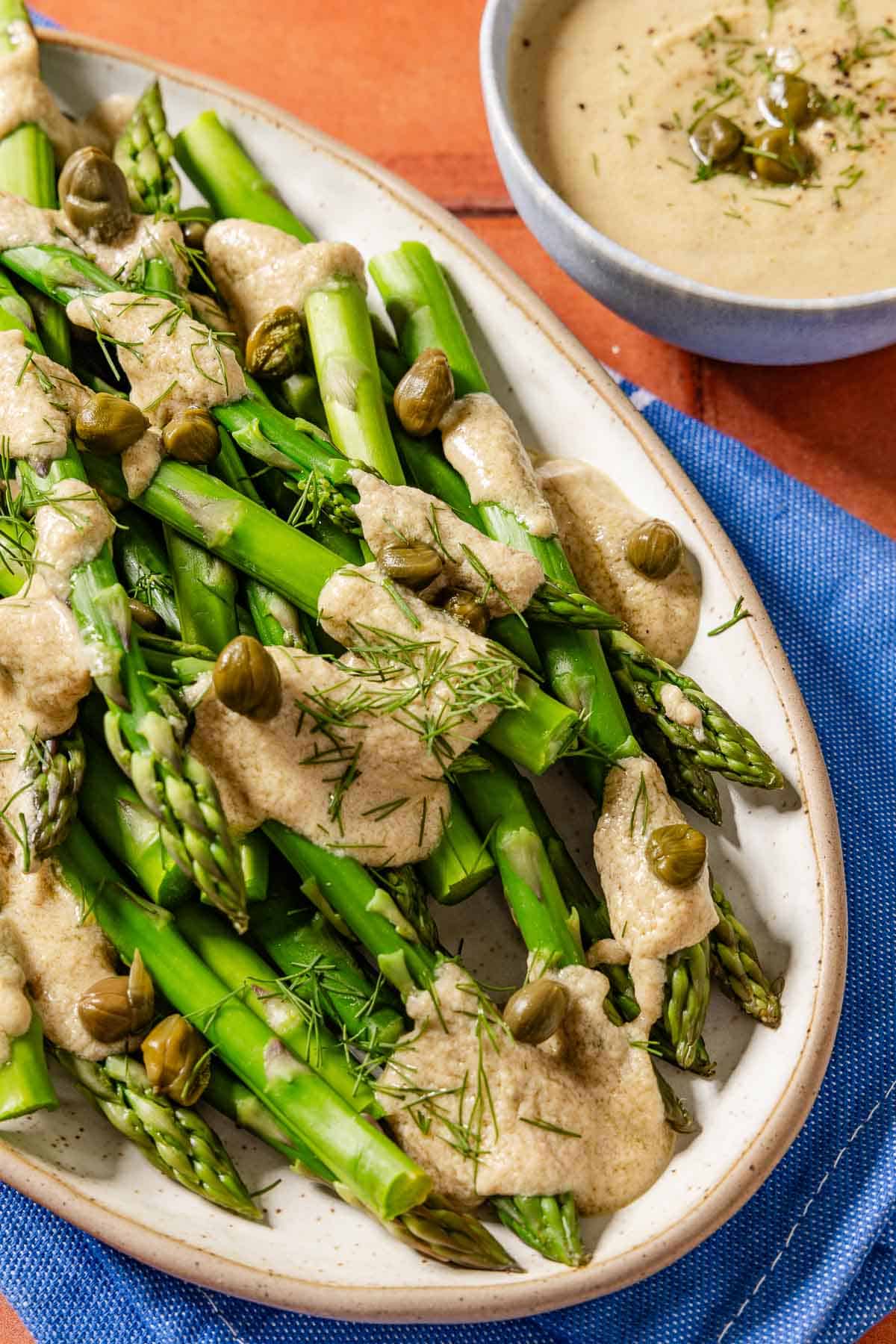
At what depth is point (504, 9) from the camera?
3.41 m

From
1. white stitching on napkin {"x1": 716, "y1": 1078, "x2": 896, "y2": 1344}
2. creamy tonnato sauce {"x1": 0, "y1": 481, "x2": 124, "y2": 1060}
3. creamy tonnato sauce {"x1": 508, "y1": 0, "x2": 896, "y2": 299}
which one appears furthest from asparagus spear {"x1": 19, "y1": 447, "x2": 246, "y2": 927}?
creamy tonnato sauce {"x1": 508, "y1": 0, "x2": 896, "y2": 299}

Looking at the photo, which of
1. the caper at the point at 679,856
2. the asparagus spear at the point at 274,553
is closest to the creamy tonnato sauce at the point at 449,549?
the asparagus spear at the point at 274,553

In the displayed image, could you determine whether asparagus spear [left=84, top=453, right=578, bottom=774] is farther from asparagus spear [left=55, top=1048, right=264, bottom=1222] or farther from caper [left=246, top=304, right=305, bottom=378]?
asparagus spear [left=55, top=1048, right=264, bottom=1222]

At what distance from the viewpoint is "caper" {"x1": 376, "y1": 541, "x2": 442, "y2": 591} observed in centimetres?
268

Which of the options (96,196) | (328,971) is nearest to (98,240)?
(96,196)

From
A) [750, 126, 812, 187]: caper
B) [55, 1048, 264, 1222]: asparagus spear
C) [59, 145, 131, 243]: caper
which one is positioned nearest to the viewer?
[55, 1048, 264, 1222]: asparagus spear

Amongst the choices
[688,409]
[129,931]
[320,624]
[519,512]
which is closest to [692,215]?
[688,409]

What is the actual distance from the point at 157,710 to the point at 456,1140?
3.26 feet

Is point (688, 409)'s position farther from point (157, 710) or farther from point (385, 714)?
point (157, 710)

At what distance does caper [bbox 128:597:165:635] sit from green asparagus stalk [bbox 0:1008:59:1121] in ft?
2.64

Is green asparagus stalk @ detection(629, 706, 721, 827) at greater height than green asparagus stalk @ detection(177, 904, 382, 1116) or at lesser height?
greater

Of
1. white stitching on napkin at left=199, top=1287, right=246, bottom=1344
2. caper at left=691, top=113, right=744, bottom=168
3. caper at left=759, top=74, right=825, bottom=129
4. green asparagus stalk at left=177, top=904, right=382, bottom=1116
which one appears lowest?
white stitching on napkin at left=199, top=1287, right=246, bottom=1344

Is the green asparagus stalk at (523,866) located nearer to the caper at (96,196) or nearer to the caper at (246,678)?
the caper at (246,678)

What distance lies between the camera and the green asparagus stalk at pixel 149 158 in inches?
130
